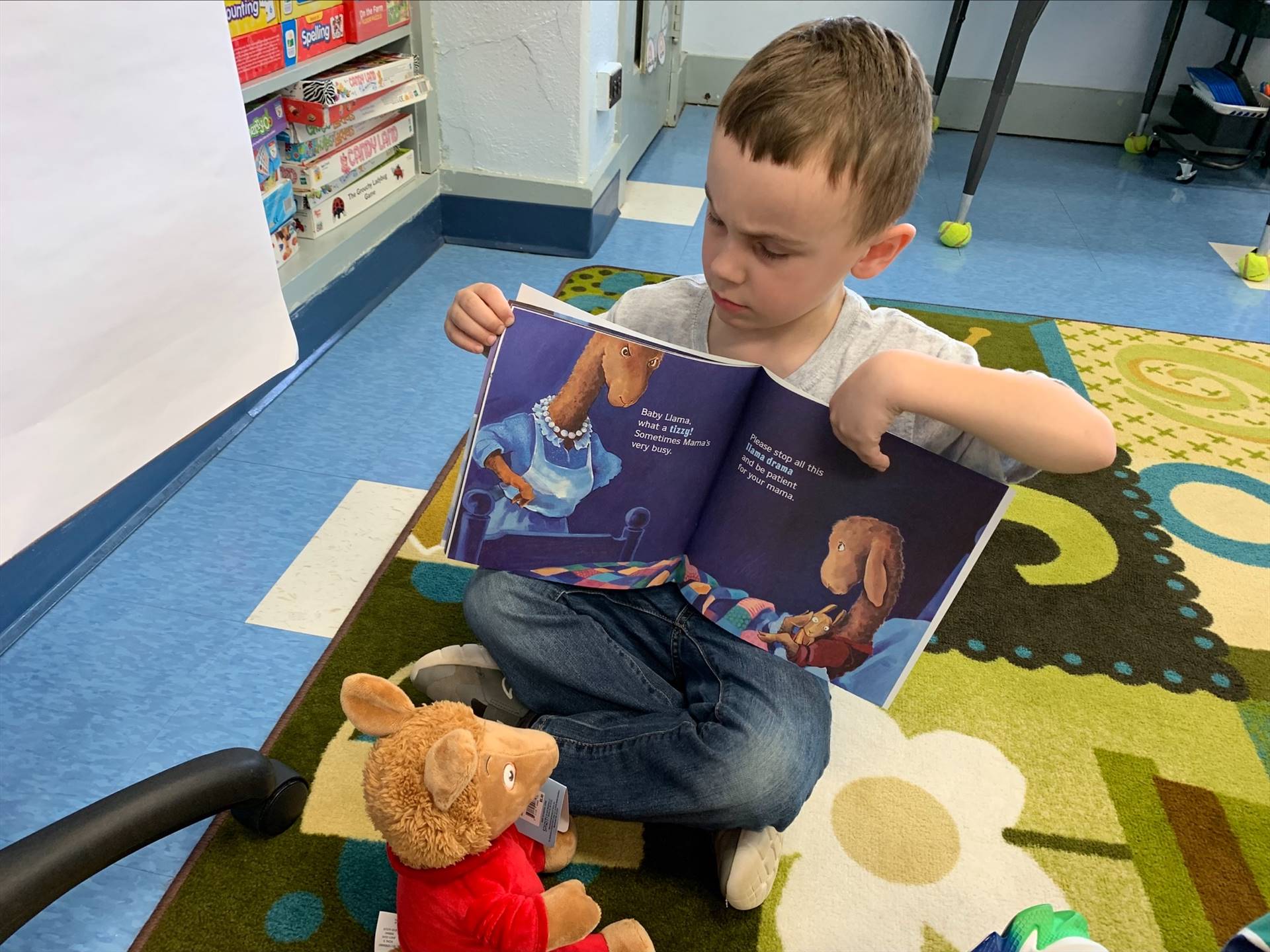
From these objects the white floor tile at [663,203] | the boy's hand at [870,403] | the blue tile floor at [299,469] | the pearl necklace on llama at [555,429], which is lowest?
the white floor tile at [663,203]

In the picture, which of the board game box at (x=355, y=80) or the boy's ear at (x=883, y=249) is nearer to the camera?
the boy's ear at (x=883, y=249)

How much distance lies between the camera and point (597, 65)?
5.43 ft

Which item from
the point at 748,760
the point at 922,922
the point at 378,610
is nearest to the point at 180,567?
the point at 378,610

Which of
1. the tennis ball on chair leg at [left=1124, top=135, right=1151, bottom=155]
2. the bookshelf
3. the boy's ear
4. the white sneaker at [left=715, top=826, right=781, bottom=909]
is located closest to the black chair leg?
the tennis ball on chair leg at [left=1124, top=135, right=1151, bottom=155]

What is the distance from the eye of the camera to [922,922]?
694mm

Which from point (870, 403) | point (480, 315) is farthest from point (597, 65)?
point (870, 403)

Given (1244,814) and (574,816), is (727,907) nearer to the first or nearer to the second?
(574,816)

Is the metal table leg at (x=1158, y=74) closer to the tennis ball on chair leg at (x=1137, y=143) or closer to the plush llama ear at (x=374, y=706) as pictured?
the tennis ball on chair leg at (x=1137, y=143)

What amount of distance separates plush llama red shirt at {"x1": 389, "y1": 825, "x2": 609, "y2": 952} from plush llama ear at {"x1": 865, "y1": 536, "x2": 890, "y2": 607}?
0.31 m

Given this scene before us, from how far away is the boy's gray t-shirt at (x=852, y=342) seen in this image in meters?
0.64

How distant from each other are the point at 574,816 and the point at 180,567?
0.53 m

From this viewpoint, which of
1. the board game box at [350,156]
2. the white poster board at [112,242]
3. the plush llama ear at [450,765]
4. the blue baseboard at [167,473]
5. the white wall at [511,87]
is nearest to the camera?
the white poster board at [112,242]

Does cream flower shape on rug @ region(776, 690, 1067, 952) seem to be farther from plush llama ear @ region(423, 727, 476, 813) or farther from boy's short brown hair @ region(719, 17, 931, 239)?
boy's short brown hair @ region(719, 17, 931, 239)

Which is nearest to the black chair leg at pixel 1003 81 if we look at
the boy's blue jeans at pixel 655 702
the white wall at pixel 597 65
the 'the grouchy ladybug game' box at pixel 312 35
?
the white wall at pixel 597 65
